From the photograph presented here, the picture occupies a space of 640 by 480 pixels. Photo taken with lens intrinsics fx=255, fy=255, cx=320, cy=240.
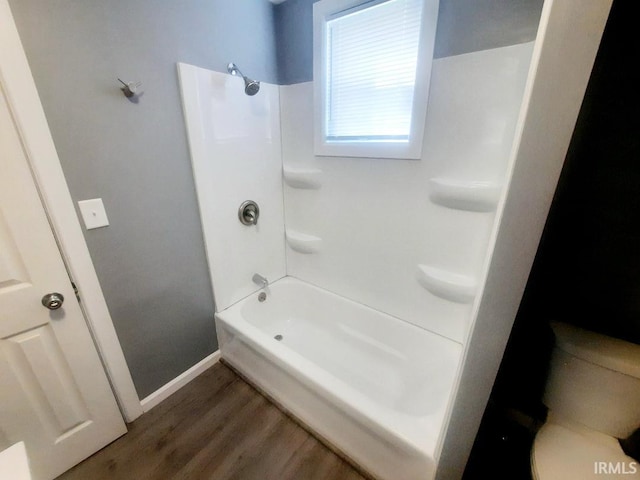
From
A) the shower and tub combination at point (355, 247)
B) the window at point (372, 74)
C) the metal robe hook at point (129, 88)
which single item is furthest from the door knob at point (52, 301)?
the window at point (372, 74)

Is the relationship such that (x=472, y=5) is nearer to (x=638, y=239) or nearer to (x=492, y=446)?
(x=638, y=239)

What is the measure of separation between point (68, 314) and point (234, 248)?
2.86ft

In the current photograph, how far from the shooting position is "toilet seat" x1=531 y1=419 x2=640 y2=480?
0.89 meters

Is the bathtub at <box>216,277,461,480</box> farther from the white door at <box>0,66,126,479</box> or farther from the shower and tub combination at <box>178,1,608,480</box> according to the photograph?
the white door at <box>0,66,126,479</box>

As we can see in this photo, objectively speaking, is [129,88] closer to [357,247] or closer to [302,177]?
[302,177]

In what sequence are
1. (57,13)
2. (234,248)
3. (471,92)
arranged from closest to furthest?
(57,13) < (471,92) < (234,248)

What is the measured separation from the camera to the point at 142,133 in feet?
4.00

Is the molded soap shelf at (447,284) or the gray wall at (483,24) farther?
the molded soap shelf at (447,284)

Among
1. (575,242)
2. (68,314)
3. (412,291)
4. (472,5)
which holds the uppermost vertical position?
(472,5)

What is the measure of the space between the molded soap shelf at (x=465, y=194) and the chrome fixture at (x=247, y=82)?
1138 mm

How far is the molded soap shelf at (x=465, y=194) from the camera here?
120cm

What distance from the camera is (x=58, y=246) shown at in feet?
3.46

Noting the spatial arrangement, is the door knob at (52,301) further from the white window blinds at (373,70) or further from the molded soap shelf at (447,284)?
the molded soap shelf at (447,284)

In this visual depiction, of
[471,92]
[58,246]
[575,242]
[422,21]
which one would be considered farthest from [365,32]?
[58,246]
